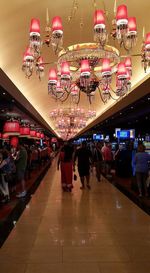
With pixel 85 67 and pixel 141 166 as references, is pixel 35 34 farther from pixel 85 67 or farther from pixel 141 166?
pixel 141 166

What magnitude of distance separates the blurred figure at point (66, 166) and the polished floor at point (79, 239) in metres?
2.34

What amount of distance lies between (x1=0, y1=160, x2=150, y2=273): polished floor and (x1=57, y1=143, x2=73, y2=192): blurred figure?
234 cm

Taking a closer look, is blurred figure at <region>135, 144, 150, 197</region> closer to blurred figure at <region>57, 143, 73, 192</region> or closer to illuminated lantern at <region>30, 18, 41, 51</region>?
blurred figure at <region>57, 143, 73, 192</region>

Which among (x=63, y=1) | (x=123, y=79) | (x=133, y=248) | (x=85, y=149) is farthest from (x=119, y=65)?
(x=133, y=248)

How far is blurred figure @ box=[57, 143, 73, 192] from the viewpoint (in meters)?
11.5

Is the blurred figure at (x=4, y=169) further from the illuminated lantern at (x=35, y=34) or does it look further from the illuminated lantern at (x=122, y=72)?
the illuminated lantern at (x=122, y=72)

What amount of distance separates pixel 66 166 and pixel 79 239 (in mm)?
5961

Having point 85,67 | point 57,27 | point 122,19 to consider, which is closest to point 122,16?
point 122,19

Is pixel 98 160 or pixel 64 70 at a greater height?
pixel 64 70

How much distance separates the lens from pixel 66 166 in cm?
1155

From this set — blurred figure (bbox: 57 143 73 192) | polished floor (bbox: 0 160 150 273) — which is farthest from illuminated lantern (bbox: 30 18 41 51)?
blurred figure (bbox: 57 143 73 192)

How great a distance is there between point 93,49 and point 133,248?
16.4ft

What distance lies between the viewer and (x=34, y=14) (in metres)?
7.93

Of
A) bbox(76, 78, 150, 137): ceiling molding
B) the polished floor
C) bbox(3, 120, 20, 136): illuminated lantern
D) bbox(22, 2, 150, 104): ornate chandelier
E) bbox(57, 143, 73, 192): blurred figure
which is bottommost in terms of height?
the polished floor
